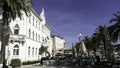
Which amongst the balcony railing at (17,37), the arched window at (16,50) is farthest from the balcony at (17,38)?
the arched window at (16,50)

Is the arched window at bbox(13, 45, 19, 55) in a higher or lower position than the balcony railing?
lower

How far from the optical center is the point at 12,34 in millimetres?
34312

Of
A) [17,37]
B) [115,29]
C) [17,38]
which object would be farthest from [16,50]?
[115,29]

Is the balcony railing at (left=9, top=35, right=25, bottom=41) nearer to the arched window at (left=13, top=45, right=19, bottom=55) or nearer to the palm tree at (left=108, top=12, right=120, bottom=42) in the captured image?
the arched window at (left=13, top=45, right=19, bottom=55)

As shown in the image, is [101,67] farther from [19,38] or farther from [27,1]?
[19,38]

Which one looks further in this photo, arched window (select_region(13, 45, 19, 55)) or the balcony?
arched window (select_region(13, 45, 19, 55))

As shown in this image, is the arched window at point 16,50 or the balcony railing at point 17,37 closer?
the balcony railing at point 17,37

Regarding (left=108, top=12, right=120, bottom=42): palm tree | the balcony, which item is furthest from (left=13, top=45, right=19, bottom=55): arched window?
(left=108, top=12, right=120, bottom=42): palm tree

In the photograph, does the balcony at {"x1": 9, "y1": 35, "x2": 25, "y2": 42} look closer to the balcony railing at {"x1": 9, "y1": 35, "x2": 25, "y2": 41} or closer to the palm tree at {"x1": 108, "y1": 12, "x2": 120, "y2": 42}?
the balcony railing at {"x1": 9, "y1": 35, "x2": 25, "y2": 41}

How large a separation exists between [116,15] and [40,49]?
2190 cm

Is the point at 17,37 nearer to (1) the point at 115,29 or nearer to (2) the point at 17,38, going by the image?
(2) the point at 17,38

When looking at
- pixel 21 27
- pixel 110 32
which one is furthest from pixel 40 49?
pixel 110 32

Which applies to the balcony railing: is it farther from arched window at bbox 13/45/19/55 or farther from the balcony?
arched window at bbox 13/45/19/55

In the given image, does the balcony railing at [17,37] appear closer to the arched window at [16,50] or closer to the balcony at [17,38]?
the balcony at [17,38]
